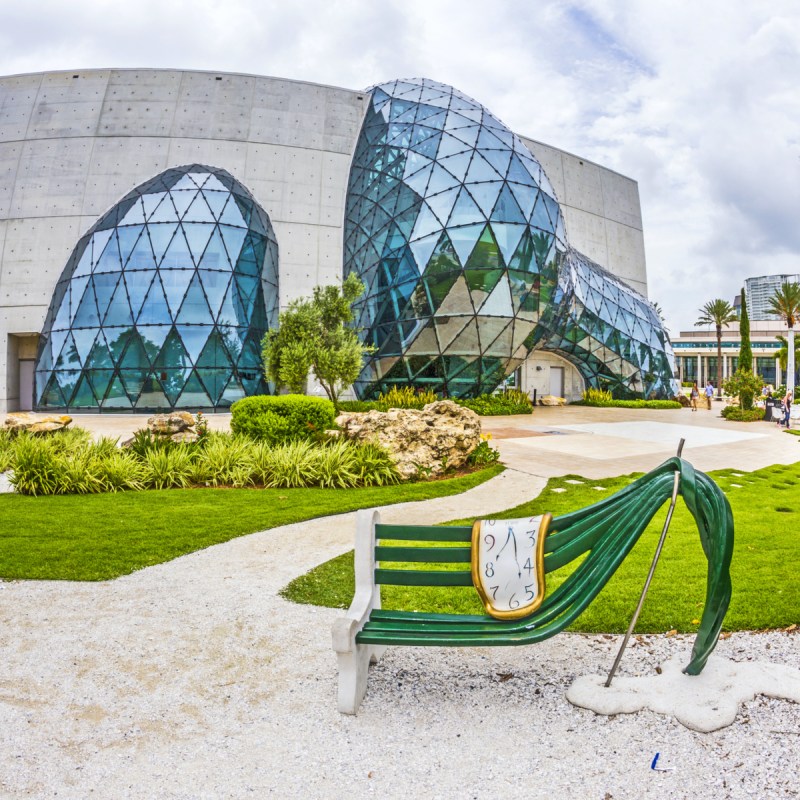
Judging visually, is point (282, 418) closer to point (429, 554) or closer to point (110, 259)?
point (429, 554)

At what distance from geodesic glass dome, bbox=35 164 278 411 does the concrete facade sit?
5.44 m

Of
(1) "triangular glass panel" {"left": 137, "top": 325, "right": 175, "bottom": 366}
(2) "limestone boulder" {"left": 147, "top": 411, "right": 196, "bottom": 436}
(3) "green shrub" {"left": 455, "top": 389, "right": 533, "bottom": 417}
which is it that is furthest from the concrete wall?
(2) "limestone boulder" {"left": 147, "top": 411, "right": 196, "bottom": 436}

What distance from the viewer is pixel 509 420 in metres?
20.8

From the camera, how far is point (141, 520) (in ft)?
23.1

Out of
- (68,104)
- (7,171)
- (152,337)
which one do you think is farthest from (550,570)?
(68,104)

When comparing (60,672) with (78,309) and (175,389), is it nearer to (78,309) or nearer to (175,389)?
(175,389)

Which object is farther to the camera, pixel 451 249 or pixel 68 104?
pixel 68 104

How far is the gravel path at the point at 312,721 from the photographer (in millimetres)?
2340

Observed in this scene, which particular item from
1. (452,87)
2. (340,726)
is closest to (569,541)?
(340,726)

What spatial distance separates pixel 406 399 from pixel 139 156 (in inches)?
776

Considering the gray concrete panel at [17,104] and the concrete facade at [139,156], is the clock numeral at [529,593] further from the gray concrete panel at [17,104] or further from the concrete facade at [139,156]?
the gray concrete panel at [17,104]

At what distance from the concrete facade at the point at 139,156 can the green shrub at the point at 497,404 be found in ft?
36.8

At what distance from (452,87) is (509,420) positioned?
16185 mm

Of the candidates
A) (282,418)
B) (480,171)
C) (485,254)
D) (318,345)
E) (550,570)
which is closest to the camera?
(550,570)
